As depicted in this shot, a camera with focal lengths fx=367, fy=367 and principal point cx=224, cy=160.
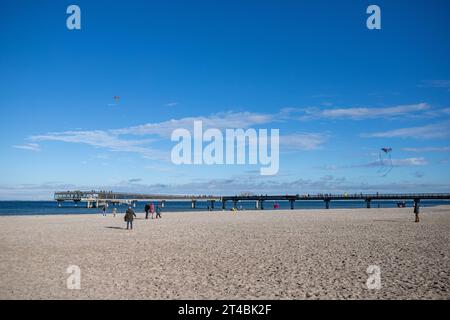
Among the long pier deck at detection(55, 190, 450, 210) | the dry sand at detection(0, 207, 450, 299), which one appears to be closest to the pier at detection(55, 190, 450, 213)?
the long pier deck at detection(55, 190, 450, 210)

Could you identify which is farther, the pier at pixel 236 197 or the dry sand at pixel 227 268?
the pier at pixel 236 197

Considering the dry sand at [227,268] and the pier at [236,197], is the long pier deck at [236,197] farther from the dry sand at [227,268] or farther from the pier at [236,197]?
the dry sand at [227,268]

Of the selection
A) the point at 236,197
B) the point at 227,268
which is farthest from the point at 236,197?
the point at 227,268

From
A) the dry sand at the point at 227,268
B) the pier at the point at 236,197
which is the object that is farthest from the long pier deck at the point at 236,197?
the dry sand at the point at 227,268

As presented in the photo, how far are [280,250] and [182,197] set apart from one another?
9584cm

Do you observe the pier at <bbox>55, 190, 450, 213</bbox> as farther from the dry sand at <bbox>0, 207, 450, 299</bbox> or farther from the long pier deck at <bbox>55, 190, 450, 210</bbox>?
the dry sand at <bbox>0, 207, 450, 299</bbox>

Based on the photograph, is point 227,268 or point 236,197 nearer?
point 227,268

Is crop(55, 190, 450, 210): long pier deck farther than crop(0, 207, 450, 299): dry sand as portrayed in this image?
Yes

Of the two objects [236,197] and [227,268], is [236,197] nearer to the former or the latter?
[236,197]

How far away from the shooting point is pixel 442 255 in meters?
12.7

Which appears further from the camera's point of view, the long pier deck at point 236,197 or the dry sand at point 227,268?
the long pier deck at point 236,197

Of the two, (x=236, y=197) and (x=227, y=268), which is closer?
(x=227, y=268)

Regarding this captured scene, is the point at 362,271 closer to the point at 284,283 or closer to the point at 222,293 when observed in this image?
Result: the point at 284,283
